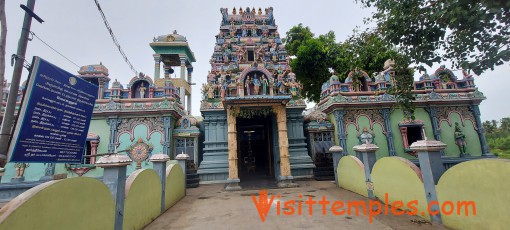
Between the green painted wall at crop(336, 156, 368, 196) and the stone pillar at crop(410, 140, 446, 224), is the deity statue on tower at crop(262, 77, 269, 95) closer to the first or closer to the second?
the green painted wall at crop(336, 156, 368, 196)

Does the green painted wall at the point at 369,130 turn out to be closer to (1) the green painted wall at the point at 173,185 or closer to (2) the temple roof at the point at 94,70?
(1) the green painted wall at the point at 173,185

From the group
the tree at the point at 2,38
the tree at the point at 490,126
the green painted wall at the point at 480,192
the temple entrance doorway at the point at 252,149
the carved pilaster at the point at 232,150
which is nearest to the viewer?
the green painted wall at the point at 480,192

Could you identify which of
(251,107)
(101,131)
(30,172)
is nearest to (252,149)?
(251,107)

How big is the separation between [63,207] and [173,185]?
15.3ft

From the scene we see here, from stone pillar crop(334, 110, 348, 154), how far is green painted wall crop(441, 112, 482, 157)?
630cm

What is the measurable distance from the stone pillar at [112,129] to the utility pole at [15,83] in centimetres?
970

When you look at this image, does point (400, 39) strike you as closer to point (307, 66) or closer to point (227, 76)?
point (227, 76)

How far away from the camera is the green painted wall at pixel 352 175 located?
290 inches

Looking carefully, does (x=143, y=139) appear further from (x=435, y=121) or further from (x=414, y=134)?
(x=435, y=121)

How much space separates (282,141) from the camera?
10.1 m

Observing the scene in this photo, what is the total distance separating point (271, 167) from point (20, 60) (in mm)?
10994

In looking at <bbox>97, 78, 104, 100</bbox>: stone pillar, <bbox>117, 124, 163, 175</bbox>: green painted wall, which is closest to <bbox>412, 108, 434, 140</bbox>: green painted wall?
<bbox>117, 124, 163, 175</bbox>: green painted wall

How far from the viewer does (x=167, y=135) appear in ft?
41.5

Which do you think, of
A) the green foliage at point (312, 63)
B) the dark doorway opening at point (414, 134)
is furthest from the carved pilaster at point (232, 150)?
the green foliage at point (312, 63)
